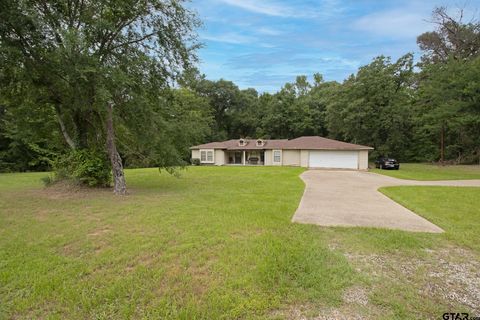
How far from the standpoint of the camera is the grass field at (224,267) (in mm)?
2898

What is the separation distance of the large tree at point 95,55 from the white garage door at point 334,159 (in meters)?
18.7

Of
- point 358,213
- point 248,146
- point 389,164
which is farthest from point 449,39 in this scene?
point 358,213

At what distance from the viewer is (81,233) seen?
518 cm

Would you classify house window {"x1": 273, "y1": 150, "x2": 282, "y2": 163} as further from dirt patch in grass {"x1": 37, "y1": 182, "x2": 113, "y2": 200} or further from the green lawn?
dirt patch in grass {"x1": 37, "y1": 182, "x2": 113, "y2": 200}

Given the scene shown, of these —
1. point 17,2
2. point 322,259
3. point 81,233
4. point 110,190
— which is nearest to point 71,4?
point 17,2

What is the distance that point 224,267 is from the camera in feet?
12.1

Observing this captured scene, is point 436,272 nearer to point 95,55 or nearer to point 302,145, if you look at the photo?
point 95,55

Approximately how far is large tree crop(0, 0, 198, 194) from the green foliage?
0.67 meters

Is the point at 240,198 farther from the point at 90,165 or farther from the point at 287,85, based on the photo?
the point at 287,85

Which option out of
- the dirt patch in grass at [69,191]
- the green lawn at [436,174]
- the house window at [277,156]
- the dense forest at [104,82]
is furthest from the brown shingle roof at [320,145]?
the dirt patch in grass at [69,191]

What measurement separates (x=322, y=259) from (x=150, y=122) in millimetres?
8039

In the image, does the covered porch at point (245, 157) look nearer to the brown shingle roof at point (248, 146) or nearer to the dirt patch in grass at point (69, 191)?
the brown shingle roof at point (248, 146)

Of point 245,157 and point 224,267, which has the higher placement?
point 245,157

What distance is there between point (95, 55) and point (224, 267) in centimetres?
841
